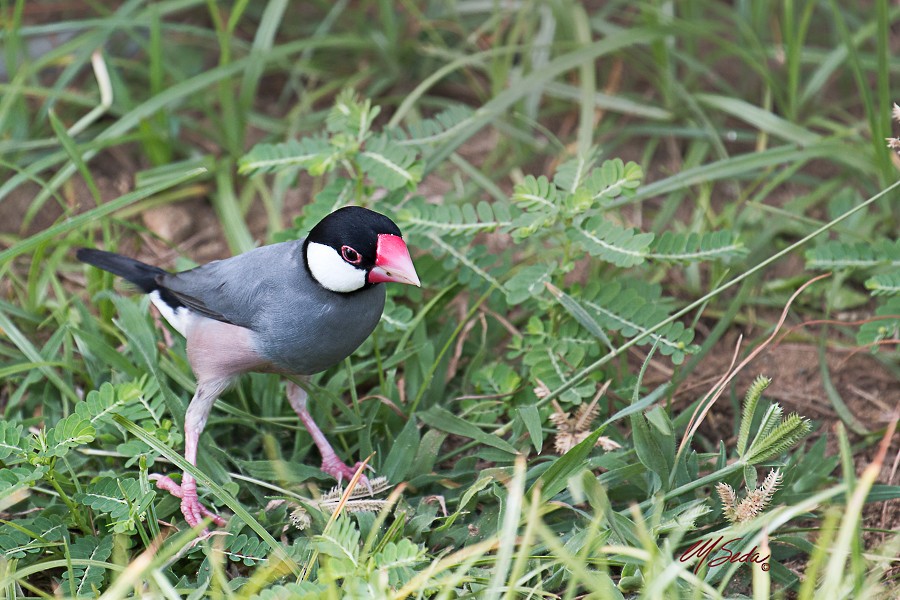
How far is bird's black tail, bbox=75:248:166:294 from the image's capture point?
3430 mm

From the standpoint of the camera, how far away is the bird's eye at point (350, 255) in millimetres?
2842

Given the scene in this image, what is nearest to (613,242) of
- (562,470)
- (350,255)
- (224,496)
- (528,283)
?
(528,283)

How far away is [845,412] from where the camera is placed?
11.3 feet

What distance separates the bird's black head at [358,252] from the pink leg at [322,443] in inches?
22.9

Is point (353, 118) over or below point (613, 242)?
over

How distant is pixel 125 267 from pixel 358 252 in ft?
3.73

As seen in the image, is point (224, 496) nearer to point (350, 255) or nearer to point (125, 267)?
point (350, 255)

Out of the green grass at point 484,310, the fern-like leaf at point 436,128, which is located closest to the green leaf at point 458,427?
the green grass at point 484,310

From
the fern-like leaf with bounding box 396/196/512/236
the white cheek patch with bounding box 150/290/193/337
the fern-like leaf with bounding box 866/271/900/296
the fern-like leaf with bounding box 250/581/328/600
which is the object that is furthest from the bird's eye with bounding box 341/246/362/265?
the fern-like leaf with bounding box 866/271/900/296

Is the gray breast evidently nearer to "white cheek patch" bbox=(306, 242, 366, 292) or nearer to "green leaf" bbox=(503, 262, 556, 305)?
"white cheek patch" bbox=(306, 242, 366, 292)

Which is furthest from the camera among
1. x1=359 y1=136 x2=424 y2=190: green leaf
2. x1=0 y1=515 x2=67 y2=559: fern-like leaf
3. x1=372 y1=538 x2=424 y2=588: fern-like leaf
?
x1=359 y1=136 x2=424 y2=190: green leaf

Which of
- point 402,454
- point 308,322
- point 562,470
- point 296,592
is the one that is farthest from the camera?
point 402,454

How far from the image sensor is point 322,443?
10.6 ft

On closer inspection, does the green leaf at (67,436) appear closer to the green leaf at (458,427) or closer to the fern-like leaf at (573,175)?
the green leaf at (458,427)
